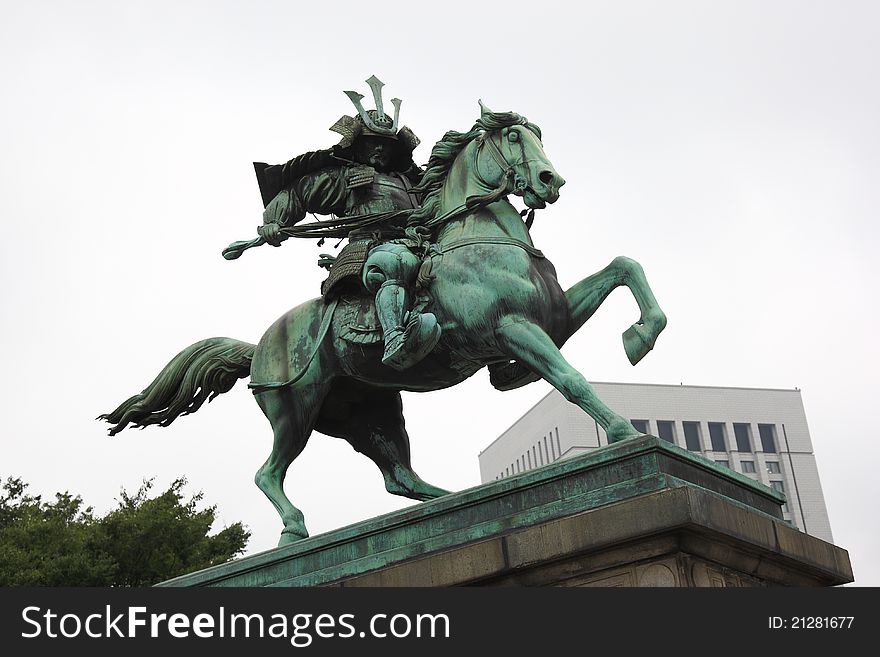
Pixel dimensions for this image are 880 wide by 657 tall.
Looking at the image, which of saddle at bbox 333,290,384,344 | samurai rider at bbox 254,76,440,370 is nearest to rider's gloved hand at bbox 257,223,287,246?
samurai rider at bbox 254,76,440,370

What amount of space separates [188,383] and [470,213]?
276 centimetres

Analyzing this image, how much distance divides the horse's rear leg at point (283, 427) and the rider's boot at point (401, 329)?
1062mm

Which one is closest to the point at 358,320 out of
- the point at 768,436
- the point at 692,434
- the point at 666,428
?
the point at 666,428

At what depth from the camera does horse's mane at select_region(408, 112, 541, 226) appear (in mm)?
8141

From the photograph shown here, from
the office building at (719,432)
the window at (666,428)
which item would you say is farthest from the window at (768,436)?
the window at (666,428)

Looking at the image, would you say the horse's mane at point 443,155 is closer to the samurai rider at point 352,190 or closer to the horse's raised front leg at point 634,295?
the samurai rider at point 352,190

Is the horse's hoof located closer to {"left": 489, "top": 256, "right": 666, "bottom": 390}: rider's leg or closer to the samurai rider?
the samurai rider

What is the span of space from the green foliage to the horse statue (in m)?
12.9

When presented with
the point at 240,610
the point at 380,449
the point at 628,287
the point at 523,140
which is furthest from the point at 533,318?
the point at 240,610

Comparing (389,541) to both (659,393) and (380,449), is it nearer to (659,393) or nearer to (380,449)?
(380,449)

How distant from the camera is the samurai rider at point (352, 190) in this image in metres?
8.51

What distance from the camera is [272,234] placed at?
9133 mm

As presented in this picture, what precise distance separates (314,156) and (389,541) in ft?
11.7

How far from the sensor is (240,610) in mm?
5805
